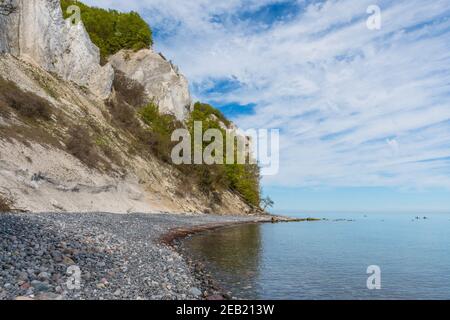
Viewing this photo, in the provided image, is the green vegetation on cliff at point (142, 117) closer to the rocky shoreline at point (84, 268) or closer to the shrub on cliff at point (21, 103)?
the shrub on cliff at point (21, 103)

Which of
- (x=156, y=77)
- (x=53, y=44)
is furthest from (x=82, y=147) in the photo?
(x=156, y=77)

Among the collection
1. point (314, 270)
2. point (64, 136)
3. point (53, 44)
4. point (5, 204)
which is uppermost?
point (53, 44)

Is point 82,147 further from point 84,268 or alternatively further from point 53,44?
point 84,268

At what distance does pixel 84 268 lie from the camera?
41.0 feet

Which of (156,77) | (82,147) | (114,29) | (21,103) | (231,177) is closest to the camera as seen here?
(21,103)

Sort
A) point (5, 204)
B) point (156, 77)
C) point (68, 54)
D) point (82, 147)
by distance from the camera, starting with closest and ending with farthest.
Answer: point (5, 204)
point (82, 147)
point (68, 54)
point (156, 77)

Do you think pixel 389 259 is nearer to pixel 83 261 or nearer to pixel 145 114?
pixel 83 261

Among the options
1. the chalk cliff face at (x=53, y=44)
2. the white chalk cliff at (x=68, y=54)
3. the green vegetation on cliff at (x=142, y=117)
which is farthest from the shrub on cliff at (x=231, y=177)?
the chalk cliff face at (x=53, y=44)

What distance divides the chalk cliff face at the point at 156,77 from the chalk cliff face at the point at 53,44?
47.4 ft

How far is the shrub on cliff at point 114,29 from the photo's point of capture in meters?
76.1

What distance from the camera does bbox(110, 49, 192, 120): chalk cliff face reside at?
74.4 metres

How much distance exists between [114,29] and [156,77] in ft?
45.4
